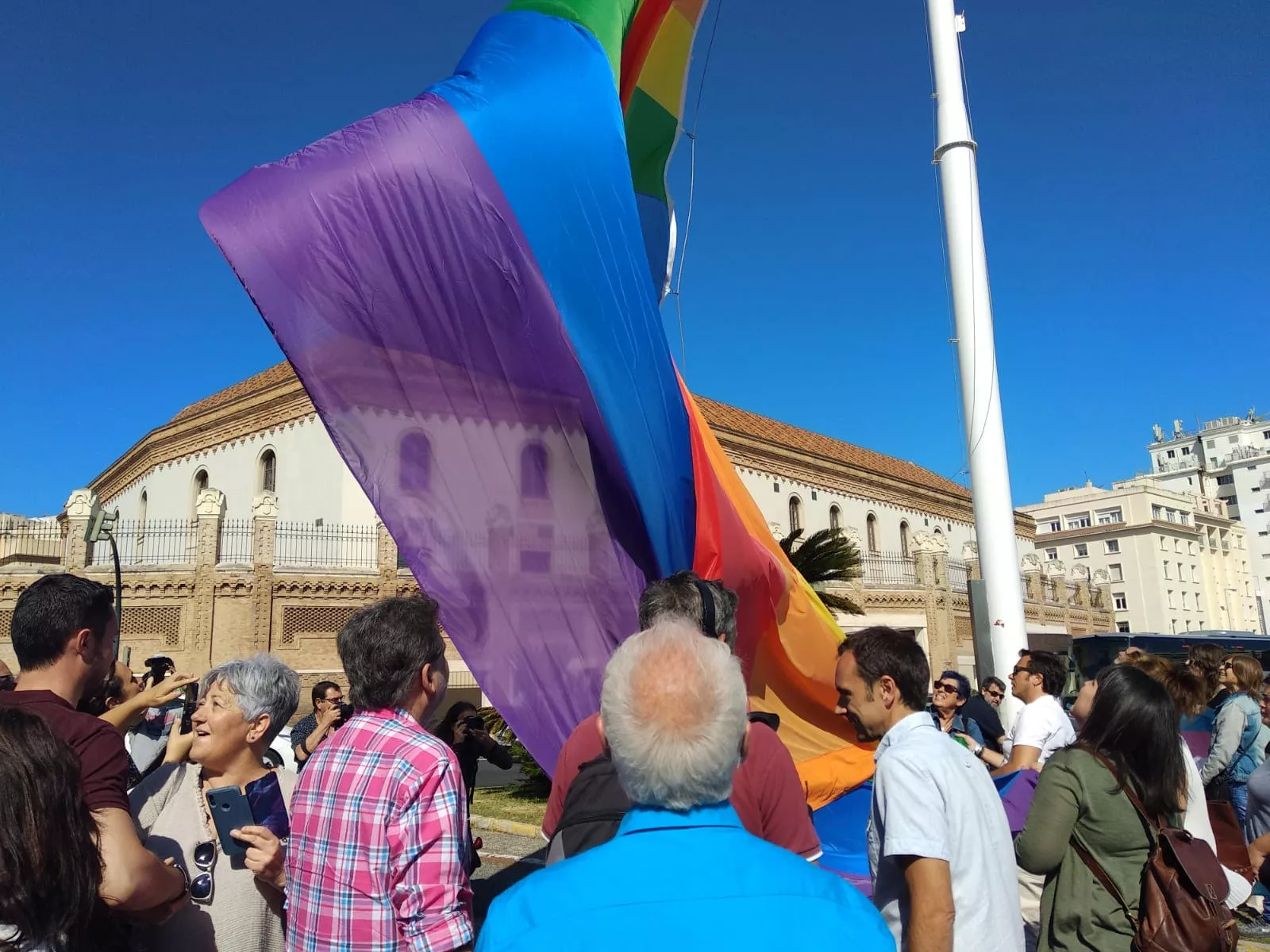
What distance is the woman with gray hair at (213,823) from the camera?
249 cm

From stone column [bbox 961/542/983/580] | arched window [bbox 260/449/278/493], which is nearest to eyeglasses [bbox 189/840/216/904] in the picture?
arched window [bbox 260/449/278/493]

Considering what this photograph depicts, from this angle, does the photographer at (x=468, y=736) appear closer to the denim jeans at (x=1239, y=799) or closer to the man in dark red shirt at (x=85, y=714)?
the man in dark red shirt at (x=85, y=714)

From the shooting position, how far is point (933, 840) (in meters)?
2.13

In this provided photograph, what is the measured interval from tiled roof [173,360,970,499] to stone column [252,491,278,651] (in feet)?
18.5

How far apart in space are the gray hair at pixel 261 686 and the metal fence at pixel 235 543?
20121 millimetres

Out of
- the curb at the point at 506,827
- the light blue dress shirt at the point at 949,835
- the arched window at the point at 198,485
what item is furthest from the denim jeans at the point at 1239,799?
the arched window at the point at 198,485

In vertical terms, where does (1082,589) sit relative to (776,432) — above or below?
below

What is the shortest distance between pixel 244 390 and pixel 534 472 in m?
29.2

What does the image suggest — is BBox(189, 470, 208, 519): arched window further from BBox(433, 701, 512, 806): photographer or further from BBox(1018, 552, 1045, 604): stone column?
BBox(1018, 552, 1045, 604): stone column

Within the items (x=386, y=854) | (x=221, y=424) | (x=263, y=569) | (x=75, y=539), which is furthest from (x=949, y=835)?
(x=221, y=424)

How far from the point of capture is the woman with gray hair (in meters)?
2.49

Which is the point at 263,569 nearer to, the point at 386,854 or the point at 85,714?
the point at 85,714

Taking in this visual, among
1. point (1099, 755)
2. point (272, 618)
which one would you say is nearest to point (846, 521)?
point (272, 618)

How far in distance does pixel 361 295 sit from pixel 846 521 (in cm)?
3502
